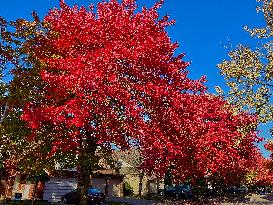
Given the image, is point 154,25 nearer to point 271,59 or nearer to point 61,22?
point 61,22

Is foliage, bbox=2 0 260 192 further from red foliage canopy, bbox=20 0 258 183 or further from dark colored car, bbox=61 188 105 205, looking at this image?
dark colored car, bbox=61 188 105 205

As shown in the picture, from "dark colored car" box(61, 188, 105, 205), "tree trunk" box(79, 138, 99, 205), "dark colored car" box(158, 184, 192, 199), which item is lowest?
"dark colored car" box(61, 188, 105, 205)

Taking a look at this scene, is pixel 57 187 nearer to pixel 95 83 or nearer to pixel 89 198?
pixel 89 198

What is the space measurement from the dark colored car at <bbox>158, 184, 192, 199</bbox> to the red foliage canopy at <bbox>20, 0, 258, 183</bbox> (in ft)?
130

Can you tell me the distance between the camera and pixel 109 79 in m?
17.9

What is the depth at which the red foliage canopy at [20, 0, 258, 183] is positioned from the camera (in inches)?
715

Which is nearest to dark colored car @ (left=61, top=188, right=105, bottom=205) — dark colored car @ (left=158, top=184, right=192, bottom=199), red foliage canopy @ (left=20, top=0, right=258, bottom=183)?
red foliage canopy @ (left=20, top=0, right=258, bottom=183)

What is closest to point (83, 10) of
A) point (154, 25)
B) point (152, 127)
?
point (154, 25)

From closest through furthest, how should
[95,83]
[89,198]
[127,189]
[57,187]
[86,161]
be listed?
Answer: 1. [95,83]
2. [86,161]
3. [89,198]
4. [57,187]
5. [127,189]

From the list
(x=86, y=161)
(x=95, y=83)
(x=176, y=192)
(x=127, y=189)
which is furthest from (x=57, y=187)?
(x=95, y=83)

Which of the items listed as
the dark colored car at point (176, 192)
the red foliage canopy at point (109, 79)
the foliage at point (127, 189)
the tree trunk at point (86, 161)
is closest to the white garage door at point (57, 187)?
the foliage at point (127, 189)

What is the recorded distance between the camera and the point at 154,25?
837 inches

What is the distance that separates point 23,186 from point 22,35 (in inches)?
1031

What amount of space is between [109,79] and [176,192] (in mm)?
46562
